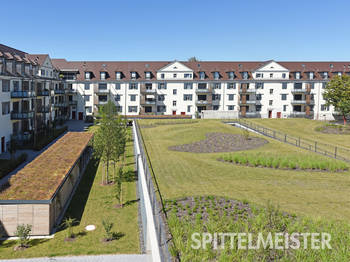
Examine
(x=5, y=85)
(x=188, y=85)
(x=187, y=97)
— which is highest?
(x=188, y=85)

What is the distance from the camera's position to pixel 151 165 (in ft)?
96.5

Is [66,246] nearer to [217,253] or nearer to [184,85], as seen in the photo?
[217,253]

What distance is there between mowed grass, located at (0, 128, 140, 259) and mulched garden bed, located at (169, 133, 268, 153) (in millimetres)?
Answer: 11044

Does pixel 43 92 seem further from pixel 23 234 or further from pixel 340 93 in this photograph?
pixel 340 93

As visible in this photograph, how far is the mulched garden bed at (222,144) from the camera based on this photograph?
3825cm

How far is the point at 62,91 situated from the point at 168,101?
24.6 meters

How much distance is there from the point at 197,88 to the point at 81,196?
183ft

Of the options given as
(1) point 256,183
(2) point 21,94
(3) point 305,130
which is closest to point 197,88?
(3) point 305,130

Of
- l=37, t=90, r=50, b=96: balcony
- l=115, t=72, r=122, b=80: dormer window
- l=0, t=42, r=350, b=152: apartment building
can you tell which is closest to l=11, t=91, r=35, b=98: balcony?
l=37, t=90, r=50, b=96: balcony

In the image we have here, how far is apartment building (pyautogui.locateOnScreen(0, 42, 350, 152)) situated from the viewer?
74750mm

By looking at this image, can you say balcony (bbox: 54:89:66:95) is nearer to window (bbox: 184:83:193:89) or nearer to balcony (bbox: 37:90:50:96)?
balcony (bbox: 37:90:50:96)

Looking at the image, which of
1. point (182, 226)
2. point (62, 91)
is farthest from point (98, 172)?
point (62, 91)

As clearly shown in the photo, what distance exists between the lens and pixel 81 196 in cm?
2570

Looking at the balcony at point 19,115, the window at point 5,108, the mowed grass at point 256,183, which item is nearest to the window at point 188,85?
the balcony at point 19,115
